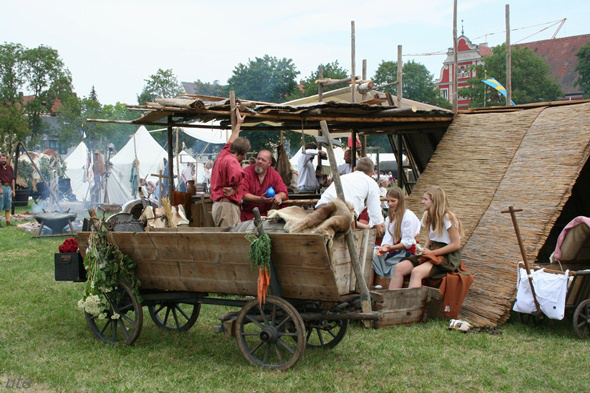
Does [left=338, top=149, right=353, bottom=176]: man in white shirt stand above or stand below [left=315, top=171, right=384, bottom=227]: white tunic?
above

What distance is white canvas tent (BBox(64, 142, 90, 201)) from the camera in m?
28.5

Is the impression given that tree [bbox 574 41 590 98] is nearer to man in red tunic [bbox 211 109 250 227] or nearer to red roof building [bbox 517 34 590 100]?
red roof building [bbox 517 34 590 100]

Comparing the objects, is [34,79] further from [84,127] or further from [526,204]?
[526,204]

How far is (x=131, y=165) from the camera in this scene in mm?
24672

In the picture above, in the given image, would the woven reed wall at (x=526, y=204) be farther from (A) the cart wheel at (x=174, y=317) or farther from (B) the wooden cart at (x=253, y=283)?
(A) the cart wheel at (x=174, y=317)

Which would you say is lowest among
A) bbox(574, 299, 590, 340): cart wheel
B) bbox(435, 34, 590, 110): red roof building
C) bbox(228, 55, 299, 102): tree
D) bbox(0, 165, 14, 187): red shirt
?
bbox(574, 299, 590, 340): cart wheel

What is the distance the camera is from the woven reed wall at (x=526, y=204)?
24.1 feet

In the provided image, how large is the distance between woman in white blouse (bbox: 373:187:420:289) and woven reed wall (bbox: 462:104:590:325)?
2.75ft

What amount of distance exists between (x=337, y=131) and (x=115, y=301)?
24.7ft

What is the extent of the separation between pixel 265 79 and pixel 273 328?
47590 mm

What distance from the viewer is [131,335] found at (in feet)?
20.5

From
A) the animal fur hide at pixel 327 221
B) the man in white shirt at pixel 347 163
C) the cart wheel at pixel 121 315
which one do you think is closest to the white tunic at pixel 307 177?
the man in white shirt at pixel 347 163

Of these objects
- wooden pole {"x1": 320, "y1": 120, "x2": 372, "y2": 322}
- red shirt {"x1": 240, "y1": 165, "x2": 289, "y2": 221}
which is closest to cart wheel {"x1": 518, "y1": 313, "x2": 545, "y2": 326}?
wooden pole {"x1": 320, "y1": 120, "x2": 372, "y2": 322}

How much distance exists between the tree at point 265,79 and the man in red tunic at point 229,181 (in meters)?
42.3
